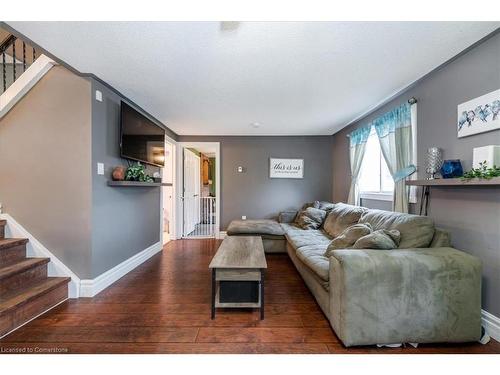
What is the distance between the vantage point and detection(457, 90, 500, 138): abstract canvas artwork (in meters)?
1.76

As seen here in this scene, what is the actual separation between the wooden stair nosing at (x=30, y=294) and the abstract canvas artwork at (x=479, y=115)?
161 inches

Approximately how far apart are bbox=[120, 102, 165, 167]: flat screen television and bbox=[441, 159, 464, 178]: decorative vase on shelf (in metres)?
3.48

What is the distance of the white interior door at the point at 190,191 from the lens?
17.8 ft

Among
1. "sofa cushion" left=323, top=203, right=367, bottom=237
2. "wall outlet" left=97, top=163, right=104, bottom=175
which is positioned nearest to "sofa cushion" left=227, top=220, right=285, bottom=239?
"sofa cushion" left=323, top=203, right=367, bottom=237

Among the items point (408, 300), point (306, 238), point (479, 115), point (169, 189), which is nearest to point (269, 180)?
point (306, 238)

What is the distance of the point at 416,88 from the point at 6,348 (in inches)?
177

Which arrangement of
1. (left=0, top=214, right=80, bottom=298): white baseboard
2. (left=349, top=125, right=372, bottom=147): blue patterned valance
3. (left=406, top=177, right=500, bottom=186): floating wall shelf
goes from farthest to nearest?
(left=349, top=125, right=372, bottom=147): blue patterned valance
(left=0, top=214, right=80, bottom=298): white baseboard
(left=406, top=177, right=500, bottom=186): floating wall shelf

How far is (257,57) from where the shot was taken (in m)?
2.05

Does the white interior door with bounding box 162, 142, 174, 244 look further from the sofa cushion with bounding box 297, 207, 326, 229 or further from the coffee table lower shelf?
the coffee table lower shelf

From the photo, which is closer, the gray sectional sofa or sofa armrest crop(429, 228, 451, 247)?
the gray sectional sofa

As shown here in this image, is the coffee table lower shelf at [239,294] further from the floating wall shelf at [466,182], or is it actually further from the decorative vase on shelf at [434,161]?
the decorative vase on shelf at [434,161]

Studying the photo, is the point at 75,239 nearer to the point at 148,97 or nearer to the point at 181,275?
the point at 181,275

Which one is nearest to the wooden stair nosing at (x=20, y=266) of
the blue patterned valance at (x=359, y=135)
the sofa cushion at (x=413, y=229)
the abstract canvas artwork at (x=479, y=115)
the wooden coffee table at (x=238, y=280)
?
the wooden coffee table at (x=238, y=280)

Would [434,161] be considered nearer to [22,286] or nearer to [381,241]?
[381,241]
